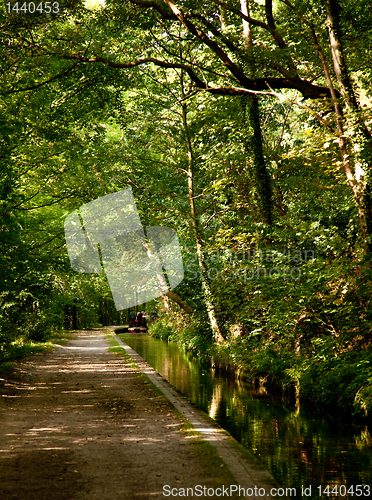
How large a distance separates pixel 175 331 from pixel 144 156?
13.0 meters

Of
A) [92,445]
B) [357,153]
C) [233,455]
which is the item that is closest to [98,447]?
[92,445]

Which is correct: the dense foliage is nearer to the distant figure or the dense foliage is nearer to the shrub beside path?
the shrub beside path

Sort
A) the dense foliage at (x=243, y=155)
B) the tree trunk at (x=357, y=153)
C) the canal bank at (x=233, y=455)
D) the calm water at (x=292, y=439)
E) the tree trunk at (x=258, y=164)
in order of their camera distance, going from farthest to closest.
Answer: the tree trunk at (x=258, y=164)
the dense foliage at (x=243, y=155)
the tree trunk at (x=357, y=153)
the calm water at (x=292, y=439)
the canal bank at (x=233, y=455)

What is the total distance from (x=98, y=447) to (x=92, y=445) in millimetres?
133

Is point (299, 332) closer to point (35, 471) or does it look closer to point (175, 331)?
point (35, 471)

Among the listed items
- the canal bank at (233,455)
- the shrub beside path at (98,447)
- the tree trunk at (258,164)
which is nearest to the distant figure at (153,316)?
the tree trunk at (258,164)

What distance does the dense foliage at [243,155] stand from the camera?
10117 millimetres

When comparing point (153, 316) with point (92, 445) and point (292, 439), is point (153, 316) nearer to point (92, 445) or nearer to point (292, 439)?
point (292, 439)

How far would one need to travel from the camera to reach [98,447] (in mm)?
5992

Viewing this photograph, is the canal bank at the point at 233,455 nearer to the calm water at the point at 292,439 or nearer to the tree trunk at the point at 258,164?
the calm water at the point at 292,439

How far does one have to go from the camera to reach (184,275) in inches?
902

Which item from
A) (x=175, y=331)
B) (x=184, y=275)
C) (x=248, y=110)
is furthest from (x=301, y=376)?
A: (x=175, y=331)

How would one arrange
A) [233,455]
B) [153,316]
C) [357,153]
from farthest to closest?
[153,316]
[357,153]
[233,455]

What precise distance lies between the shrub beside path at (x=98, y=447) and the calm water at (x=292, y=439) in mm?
1049
